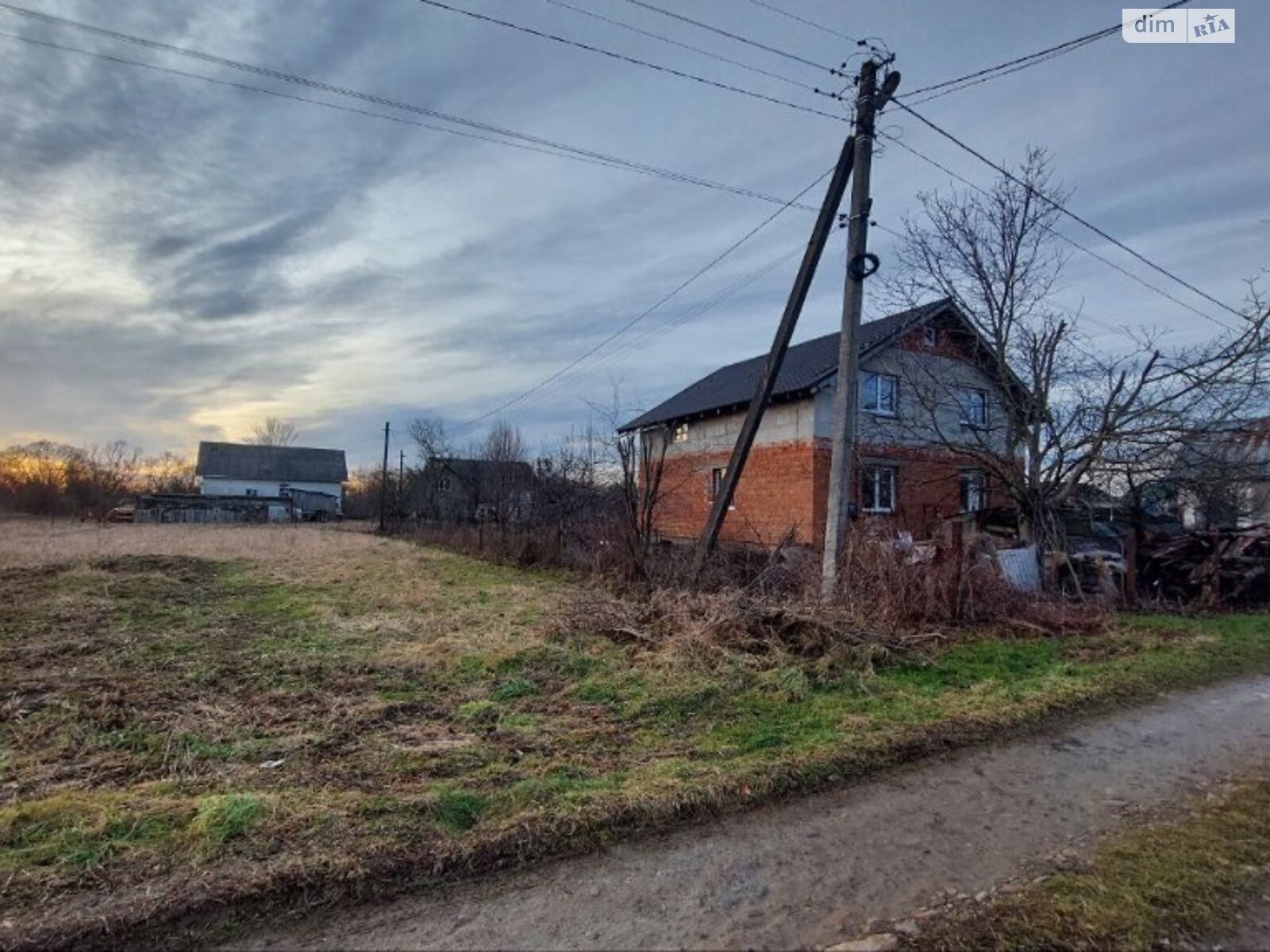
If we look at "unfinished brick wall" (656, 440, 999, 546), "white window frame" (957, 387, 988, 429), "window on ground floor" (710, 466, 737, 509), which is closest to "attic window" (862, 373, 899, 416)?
"unfinished brick wall" (656, 440, 999, 546)

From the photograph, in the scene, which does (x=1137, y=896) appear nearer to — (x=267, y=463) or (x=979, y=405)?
(x=979, y=405)

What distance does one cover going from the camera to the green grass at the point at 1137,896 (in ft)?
8.26

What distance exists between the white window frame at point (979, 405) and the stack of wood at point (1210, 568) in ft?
12.3

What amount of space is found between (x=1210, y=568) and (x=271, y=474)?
66.6 m

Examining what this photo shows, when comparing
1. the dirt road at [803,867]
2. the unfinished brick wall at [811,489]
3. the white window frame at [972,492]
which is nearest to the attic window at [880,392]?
the unfinished brick wall at [811,489]

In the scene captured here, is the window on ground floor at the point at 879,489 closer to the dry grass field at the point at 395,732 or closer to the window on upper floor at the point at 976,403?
the window on upper floor at the point at 976,403

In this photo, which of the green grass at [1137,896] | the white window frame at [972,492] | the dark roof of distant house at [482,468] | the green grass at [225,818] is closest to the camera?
the green grass at [1137,896]

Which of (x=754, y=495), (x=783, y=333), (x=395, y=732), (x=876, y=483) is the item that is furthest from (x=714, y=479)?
(x=395, y=732)

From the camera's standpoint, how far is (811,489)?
59.3 ft

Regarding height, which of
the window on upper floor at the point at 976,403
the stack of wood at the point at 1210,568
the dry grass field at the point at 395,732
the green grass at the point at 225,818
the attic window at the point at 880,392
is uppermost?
the attic window at the point at 880,392

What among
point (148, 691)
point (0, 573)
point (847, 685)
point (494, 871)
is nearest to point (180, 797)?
point (494, 871)

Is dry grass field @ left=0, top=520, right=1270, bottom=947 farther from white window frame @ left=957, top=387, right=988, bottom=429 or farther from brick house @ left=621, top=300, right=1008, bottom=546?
brick house @ left=621, top=300, right=1008, bottom=546

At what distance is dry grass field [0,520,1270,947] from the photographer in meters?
2.88

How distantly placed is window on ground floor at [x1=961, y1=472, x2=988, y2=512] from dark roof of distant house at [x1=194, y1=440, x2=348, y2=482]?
58.9 m
